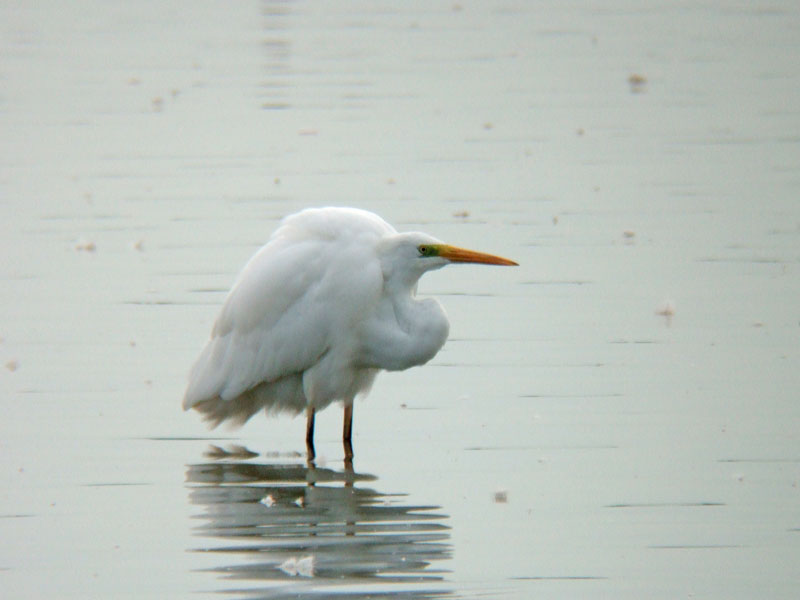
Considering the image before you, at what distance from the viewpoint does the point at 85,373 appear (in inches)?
301

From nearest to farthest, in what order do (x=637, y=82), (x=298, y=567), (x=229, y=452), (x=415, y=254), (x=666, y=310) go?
(x=298, y=567) < (x=415, y=254) < (x=229, y=452) < (x=666, y=310) < (x=637, y=82)

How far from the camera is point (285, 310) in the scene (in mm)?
6684

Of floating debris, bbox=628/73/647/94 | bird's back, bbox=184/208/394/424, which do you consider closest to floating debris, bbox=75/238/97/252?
bird's back, bbox=184/208/394/424

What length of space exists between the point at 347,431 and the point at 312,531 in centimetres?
105

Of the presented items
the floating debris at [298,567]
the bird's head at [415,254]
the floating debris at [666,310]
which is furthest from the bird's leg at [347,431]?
the floating debris at [666,310]

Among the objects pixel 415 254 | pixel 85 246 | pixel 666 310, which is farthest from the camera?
pixel 85 246

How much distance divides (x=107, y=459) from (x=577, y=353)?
8.30 feet

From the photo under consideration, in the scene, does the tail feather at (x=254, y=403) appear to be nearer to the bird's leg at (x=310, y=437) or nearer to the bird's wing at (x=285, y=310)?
the bird's wing at (x=285, y=310)

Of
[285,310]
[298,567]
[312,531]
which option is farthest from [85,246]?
[298,567]

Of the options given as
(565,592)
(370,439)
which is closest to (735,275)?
(370,439)

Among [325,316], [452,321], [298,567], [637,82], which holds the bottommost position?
[298,567]

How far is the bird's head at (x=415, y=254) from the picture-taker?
648 cm

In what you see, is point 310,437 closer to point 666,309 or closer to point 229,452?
point 229,452

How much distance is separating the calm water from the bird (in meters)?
0.28
